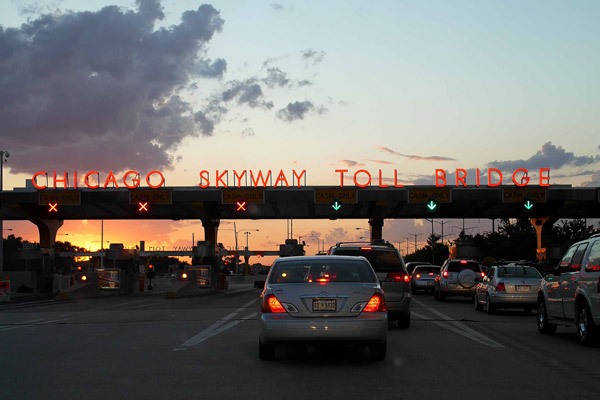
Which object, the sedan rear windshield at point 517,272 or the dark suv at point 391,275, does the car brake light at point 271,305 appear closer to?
the dark suv at point 391,275

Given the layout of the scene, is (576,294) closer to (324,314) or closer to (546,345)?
(546,345)

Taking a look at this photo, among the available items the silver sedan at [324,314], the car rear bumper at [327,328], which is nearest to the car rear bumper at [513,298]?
the silver sedan at [324,314]

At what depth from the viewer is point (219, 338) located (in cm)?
1530

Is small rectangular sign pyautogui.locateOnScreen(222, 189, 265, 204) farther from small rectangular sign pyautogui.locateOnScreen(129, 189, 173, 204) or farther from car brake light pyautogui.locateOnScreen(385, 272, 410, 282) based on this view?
car brake light pyautogui.locateOnScreen(385, 272, 410, 282)

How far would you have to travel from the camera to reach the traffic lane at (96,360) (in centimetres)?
909

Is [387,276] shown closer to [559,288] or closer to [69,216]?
[559,288]

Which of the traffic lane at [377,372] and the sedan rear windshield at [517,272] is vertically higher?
the sedan rear windshield at [517,272]

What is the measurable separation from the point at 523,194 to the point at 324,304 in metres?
40.2

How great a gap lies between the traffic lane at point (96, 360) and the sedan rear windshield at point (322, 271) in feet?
6.73

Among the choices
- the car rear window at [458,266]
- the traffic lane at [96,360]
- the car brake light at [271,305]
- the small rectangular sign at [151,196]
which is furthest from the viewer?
the small rectangular sign at [151,196]

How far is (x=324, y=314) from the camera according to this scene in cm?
1081

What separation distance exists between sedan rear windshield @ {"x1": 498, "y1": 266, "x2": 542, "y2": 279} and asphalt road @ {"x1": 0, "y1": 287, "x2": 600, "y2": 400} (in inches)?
216

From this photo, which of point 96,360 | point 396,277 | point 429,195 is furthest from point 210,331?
point 429,195

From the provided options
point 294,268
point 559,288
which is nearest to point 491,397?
point 294,268
